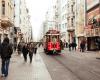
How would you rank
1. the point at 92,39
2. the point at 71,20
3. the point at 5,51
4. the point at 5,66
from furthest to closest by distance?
the point at 71,20 < the point at 92,39 < the point at 5,66 < the point at 5,51

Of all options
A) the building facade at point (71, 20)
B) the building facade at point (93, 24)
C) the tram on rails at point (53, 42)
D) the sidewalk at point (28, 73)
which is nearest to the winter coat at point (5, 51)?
the sidewalk at point (28, 73)

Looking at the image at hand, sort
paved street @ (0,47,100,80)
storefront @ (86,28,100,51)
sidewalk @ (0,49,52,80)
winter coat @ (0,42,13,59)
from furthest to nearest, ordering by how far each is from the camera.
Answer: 1. storefront @ (86,28,100,51)
2. paved street @ (0,47,100,80)
3. sidewalk @ (0,49,52,80)
4. winter coat @ (0,42,13,59)

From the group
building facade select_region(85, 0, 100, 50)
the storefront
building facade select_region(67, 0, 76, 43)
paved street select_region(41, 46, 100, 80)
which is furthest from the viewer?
building facade select_region(67, 0, 76, 43)

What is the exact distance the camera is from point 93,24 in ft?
173

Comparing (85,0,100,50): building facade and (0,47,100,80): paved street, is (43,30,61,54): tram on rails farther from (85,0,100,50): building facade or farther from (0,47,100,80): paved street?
(0,47,100,80): paved street

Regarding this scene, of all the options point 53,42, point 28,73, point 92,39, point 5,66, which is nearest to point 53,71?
point 28,73

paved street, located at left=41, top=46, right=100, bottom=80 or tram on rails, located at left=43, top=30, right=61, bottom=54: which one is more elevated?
tram on rails, located at left=43, top=30, right=61, bottom=54

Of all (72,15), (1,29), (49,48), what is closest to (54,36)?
(49,48)

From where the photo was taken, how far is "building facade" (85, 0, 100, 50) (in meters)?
50.2

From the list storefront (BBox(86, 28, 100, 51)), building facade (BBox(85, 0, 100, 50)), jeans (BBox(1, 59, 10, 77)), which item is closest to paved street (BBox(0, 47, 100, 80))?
jeans (BBox(1, 59, 10, 77))

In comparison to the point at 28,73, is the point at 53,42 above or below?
above

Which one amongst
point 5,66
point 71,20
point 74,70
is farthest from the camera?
point 71,20

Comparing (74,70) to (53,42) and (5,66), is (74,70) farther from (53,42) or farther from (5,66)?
(53,42)

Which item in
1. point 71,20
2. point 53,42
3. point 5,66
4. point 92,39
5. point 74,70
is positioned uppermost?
point 71,20
